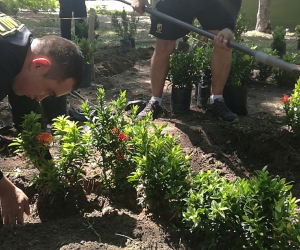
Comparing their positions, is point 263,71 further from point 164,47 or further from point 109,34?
point 109,34

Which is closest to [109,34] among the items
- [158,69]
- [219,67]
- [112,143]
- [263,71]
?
[263,71]

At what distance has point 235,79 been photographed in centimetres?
Answer: 485

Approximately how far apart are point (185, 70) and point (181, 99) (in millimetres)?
338

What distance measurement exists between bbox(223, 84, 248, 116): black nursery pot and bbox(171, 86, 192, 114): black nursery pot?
1.57 ft

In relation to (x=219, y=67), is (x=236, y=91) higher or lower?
lower

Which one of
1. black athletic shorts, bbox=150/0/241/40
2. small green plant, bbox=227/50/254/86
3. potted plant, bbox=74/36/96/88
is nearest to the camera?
black athletic shorts, bbox=150/0/241/40

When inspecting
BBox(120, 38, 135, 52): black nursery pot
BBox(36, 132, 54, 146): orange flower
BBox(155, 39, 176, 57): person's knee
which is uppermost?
BBox(155, 39, 176, 57): person's knee

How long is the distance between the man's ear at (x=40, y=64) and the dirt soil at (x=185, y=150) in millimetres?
949

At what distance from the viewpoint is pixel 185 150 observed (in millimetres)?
3680

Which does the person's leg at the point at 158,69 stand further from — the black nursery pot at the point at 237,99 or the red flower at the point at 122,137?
the red flower at the point at 122,137

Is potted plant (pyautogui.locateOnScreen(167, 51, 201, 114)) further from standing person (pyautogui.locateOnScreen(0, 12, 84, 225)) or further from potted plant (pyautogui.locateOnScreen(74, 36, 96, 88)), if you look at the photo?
standing person (pyautogui.locateOnScreen(0, 12, 84, 225))

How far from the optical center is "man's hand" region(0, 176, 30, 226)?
2.39 metres

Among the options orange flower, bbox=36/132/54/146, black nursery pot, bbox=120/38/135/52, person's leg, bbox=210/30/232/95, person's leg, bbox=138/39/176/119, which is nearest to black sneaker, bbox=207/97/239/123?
person's leg, bbox=210/30/232/95

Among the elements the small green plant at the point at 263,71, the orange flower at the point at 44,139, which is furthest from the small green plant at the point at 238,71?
the orange flower at the point at 44,139
